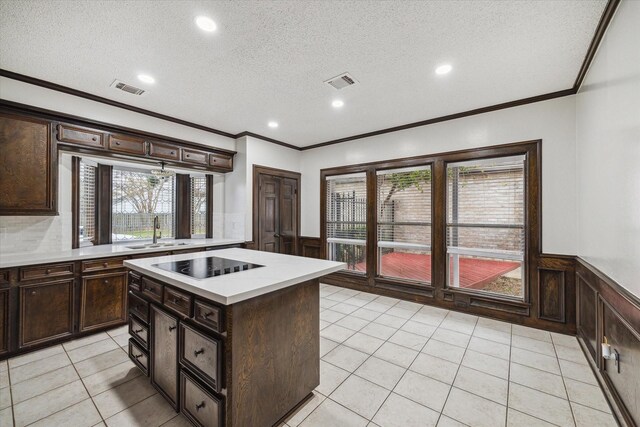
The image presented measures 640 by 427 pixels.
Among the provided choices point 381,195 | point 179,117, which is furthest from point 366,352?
point 179,117

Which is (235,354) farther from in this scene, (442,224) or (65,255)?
(442,224)

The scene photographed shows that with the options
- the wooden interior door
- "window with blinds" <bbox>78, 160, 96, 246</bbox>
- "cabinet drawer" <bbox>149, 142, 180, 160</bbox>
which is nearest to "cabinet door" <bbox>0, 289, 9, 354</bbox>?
"window with blinds" <bbox>78, 160, 96, 246</bbox>

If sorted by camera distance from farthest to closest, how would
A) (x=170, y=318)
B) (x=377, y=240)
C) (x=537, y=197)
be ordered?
(x=377, y=240)
(x=537, y=197)
(x=170, y=318)

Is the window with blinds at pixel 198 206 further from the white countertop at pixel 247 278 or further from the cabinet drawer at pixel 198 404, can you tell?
the cabinet drawer at pixel 198 404

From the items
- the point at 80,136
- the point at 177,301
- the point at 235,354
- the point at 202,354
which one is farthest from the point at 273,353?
the point at 80,136

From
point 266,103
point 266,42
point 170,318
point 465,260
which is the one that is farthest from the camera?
point 465,260

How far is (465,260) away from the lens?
13.4ft

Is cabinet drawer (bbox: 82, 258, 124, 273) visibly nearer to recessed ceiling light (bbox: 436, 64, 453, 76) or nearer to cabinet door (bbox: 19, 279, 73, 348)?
cabinet door (bbox: 19, 279, 73, 348)

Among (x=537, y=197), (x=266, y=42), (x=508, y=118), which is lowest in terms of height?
(x=537, y=197)

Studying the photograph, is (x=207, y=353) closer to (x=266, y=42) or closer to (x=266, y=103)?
(x=266, y=42)

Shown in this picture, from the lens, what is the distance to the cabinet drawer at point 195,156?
3977mm

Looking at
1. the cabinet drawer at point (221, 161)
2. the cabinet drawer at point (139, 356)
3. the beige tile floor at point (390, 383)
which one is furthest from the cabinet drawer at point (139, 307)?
the cabinet drawer at point (221, 161)

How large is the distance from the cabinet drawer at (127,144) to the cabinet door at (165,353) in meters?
2.41

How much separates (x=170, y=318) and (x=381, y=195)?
11.7 feet
